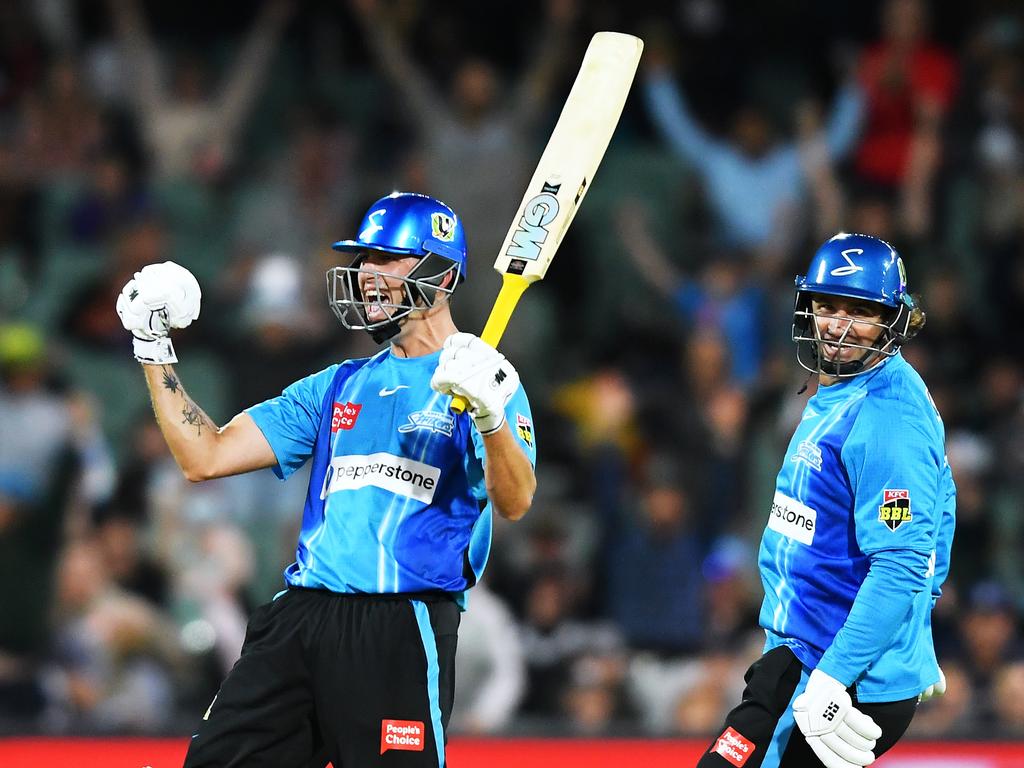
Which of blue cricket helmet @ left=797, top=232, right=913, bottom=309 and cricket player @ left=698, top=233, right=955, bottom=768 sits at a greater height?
blue cricket helmet @ left=797, top=232, right=913, bottom=309

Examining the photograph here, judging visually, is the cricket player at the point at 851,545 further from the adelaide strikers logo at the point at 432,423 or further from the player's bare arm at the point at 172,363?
the player's bare arm at the point at 172,363

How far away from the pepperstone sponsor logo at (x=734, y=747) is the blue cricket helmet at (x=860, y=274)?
1.20m

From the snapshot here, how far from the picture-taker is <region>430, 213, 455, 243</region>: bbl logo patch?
460 cm

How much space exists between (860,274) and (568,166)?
37.2 inches

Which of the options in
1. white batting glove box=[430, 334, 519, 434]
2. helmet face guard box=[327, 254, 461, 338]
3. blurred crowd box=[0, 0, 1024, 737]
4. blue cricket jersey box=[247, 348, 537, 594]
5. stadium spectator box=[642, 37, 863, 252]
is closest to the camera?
white batting glove box=[430, 334, 519, 434]

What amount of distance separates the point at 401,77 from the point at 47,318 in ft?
8.04

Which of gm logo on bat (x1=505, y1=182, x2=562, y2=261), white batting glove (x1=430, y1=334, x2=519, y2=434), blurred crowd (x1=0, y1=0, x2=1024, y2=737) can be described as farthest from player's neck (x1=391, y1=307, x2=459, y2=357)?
blurred crowd (x1=0, y1=0, x2=1024, y2=737)

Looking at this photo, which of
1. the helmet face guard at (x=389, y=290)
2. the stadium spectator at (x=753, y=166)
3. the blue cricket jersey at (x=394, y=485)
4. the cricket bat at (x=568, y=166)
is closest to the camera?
the blue cricket jersey at (x=394, y=485)

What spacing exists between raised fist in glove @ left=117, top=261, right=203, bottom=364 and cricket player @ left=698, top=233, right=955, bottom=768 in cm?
165

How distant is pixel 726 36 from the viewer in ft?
33.0

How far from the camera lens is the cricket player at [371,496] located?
169 inches

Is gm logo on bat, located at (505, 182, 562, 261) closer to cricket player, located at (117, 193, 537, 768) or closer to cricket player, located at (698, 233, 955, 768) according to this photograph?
cricket player, located at (117, 193, 537, 768)

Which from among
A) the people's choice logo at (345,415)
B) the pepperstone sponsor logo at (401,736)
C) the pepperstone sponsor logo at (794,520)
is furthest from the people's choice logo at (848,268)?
the pepperstone sponsor logo at (401,736)

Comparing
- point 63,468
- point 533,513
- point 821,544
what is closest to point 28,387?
point 63,468
